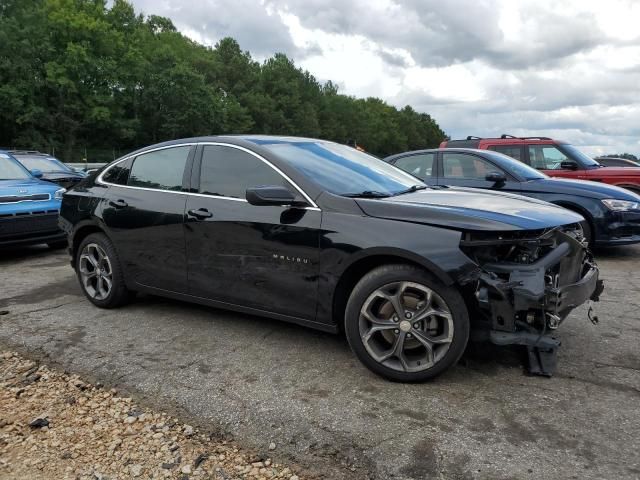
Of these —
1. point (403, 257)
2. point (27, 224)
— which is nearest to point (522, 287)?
point (403, 257)

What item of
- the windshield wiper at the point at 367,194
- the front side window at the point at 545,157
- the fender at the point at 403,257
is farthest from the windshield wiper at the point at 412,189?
the front side window at the point at 545,157

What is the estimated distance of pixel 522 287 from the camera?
3.12m

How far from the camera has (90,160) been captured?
34.0 meters

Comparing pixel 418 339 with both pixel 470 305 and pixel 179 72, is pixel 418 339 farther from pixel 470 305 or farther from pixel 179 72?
pixel 179 72

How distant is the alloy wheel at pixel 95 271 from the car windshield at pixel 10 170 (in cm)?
398

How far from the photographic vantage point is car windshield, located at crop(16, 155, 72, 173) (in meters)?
10.9

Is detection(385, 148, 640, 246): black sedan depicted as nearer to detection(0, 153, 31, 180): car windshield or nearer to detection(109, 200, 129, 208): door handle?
detection(109, 200, 129, 208): door handle

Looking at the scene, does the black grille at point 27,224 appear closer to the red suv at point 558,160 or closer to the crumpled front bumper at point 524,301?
the crumpled front bumper at point 524,301

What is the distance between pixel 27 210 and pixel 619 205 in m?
7.82

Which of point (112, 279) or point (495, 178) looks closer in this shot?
point (112, 279)

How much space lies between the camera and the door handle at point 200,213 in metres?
4.16

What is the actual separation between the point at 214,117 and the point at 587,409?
174ft

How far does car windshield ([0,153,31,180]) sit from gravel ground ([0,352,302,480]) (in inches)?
229

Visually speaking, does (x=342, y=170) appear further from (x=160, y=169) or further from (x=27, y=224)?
(x=27, y=224)
